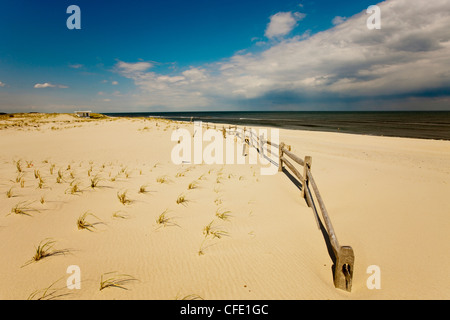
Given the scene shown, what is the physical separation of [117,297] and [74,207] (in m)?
3.02

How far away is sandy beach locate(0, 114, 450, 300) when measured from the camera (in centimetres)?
292

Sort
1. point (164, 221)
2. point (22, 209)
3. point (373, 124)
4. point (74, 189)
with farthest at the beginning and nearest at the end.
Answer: point (373, 124)
point (74, 189)
point (164, 221)
point (22, 209)

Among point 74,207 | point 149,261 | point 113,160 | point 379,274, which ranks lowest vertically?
point 379,274

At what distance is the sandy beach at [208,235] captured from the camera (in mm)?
2922

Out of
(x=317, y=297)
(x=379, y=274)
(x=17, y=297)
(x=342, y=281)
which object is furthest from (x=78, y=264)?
(x=379, y=274)

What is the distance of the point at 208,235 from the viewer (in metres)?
4.11

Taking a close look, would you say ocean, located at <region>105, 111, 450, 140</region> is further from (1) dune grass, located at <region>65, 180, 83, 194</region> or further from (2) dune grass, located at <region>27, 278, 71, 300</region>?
(2) dune grass, located at <region>27, 278, 71, 300</region>

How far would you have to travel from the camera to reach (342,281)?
9.73 ft

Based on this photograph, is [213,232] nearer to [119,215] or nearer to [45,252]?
[119,215]

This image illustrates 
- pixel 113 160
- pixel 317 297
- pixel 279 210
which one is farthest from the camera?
pixel 113 160

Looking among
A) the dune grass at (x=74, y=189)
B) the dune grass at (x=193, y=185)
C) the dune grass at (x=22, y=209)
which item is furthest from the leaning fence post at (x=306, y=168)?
the dune grass at (x=22, y=209)

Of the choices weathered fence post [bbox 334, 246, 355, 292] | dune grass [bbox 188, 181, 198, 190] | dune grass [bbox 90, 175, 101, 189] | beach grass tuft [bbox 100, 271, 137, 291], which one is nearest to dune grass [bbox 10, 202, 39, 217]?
dune grass [bbox 90, 175, 101, 189]

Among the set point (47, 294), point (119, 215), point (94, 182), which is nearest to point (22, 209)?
point (94, 182)
